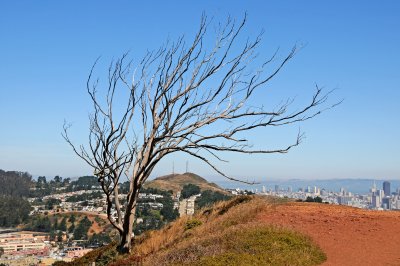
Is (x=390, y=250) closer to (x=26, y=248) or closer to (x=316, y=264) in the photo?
(x=316, y=264)

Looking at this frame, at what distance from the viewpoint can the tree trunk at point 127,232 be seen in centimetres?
1350

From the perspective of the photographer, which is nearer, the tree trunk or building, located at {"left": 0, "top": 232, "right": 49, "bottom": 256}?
the tree trunk

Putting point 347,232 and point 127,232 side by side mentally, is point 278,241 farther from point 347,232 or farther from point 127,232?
point 127,232

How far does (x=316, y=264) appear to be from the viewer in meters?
10.5

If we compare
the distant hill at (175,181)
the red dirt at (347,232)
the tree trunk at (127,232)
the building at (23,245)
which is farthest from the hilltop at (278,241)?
the distant hill at (175,181)

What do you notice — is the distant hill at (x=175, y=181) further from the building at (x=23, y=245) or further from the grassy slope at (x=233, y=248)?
the grassy slope at (x=233, y=248)

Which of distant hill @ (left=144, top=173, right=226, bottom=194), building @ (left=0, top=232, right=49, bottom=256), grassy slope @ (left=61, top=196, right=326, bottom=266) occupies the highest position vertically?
grassy slope @ (left=61, top=196, right=326, bottom=266)

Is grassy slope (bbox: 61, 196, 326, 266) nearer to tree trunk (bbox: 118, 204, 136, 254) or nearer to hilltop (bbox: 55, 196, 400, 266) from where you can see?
hilltop (bbox: 55, 196, 400, 266)

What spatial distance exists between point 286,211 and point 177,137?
6611 mm

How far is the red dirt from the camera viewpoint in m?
11.1

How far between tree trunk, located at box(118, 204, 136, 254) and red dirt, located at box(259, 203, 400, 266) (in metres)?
4.75

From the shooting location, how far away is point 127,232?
14164 mm

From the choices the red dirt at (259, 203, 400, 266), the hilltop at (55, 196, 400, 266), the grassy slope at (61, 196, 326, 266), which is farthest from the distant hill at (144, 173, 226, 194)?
the grassy slope at (61, 196, 326, 266)

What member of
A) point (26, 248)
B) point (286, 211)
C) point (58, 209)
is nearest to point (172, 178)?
point (58, 209)
